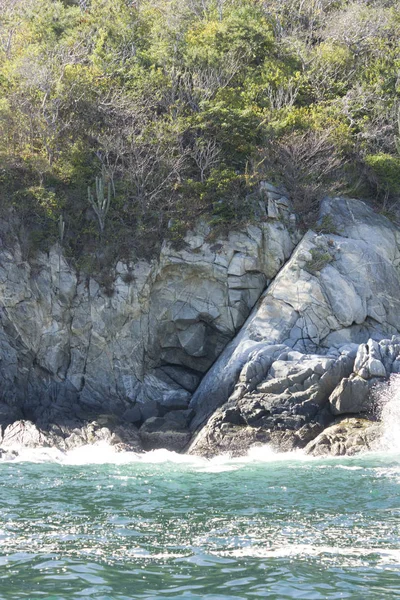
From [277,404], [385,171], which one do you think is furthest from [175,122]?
[277,404]

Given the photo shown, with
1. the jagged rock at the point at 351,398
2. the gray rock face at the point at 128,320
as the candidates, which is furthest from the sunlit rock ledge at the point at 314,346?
the gray rock face at the point at 128,320

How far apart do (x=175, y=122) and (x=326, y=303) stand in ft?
28.7

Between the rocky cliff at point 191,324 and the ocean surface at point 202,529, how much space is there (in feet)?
11.4

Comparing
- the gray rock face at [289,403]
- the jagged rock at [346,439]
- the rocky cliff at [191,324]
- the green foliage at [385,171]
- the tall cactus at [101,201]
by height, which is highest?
the green foliage at [385,171]

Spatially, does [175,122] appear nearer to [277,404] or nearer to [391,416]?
[277,404]

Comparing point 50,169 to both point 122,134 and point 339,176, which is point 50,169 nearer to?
point 122,134

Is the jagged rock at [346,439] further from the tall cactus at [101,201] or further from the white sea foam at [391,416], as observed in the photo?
the tall cactus at [101,201]

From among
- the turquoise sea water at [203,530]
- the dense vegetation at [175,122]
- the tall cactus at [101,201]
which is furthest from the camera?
the dense vegetation at [175,122]

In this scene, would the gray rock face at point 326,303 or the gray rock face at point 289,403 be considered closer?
the gray rock face at point 289,403

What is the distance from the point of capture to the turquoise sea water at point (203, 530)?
27.5 ft

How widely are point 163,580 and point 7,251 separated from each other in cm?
1647

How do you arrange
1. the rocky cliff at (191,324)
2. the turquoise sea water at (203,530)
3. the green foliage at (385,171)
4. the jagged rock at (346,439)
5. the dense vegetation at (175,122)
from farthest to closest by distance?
the green foliage at (385,171) < the dense vegetation at (175,122) < the rocky cliff at (191,324) < the jagged rock at (346,439) < the turquoise sea water at (203,530)

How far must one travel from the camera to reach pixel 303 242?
23.8m

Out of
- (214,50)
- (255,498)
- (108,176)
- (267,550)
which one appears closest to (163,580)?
(267,550)
